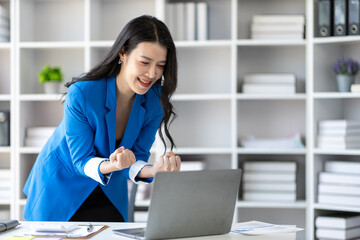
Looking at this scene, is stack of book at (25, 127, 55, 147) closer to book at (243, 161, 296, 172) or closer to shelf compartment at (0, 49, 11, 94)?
shelf compartment at (0, 49, 11, 94)

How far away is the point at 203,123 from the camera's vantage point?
12.0 ft

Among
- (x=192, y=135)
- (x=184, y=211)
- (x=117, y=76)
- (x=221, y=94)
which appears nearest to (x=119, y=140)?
(x=117, y=76)

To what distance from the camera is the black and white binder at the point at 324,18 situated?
326 centimetres

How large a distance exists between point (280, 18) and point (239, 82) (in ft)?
1.81

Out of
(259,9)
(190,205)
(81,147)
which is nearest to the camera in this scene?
(190,205)

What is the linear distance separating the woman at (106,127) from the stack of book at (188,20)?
4.54ft

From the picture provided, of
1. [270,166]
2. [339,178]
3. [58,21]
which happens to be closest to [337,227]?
[339,178]

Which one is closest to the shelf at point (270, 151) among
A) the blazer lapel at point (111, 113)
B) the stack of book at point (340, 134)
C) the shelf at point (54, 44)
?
the stack of book at point (340, 134)

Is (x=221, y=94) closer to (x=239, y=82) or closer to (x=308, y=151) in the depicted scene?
(x=239, y=82)

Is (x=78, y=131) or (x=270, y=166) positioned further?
(x=270, y=166)

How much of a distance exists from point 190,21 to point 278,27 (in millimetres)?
592

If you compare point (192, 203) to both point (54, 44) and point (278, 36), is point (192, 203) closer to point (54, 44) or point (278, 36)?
point (278, 36)

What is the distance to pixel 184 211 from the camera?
1.44m

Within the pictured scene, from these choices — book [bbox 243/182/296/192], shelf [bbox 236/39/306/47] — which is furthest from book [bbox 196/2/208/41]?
book [bbox 243/182/296/192]
